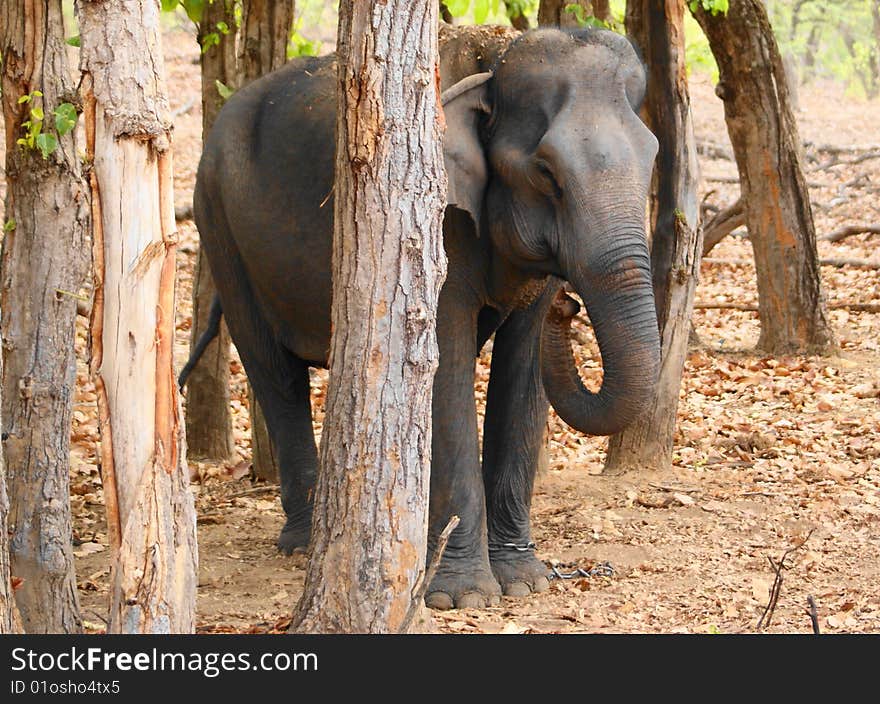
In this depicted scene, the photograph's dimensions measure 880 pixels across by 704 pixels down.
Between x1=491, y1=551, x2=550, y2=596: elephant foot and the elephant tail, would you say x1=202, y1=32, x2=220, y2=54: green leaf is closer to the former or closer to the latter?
the elephant tail

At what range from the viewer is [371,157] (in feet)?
15.0

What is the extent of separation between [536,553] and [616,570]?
0.57m

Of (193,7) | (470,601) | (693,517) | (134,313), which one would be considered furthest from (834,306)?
(134,313)

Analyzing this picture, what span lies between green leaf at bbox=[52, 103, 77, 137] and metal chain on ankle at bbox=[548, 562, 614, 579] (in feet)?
10.2

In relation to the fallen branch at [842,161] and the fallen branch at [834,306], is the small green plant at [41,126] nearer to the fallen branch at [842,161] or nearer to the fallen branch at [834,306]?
the fallen branch at [834,306]

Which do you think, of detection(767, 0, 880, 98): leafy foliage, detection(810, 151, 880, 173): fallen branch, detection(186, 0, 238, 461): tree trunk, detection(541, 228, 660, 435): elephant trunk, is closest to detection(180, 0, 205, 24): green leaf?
detection(186, 0, 238, 461): tree trunk

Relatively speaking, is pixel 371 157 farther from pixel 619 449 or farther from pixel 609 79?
pixel 619 449

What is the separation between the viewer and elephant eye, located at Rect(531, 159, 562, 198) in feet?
19.9

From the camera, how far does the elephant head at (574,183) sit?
5.91 metres

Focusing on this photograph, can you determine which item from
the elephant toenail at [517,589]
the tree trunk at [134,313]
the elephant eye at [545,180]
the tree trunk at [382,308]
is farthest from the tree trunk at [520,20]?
the tree trunk at [134,313]

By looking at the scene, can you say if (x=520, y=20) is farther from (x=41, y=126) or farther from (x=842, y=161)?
(x=842, y=161)

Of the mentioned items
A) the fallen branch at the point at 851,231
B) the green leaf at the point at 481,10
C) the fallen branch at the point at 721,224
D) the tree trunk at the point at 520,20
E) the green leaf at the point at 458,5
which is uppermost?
the tree trunk at the point at 520,20

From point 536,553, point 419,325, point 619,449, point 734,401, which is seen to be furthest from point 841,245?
point 419,325

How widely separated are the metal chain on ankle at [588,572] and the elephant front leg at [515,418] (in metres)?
0.18
